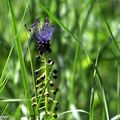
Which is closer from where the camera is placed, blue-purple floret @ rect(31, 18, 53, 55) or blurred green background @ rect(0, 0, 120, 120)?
blue-purple floret @ rect(31, 18, 53, 55)

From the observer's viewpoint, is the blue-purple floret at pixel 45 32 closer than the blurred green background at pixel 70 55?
Yes

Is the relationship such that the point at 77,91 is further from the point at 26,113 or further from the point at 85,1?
the point at 26,113

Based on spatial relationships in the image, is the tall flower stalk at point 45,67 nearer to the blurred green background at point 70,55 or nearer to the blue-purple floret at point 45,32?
the blue-purple floret at point 45,32

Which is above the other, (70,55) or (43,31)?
(70,55)

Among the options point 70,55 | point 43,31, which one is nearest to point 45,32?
point 43,31

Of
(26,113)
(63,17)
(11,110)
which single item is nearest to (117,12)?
(63,17)

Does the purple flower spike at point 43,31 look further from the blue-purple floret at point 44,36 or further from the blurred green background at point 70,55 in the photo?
the blurred green background at point 70,55

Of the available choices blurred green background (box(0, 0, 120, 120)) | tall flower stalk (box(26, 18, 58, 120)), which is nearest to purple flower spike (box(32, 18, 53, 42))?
tall flower stalk (box(26, 18, 58, 120))

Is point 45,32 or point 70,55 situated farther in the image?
point 70,55

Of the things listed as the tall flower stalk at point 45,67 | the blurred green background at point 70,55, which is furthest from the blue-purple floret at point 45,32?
the blurred green background at point 70,55

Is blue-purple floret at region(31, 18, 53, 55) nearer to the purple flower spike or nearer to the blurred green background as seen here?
the purple flower spike

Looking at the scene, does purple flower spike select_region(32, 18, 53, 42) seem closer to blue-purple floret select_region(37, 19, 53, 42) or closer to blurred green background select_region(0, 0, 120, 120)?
blue-purple floret select_region(37, 19, 53, 42)

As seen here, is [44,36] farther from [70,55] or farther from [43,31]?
[70,55]
